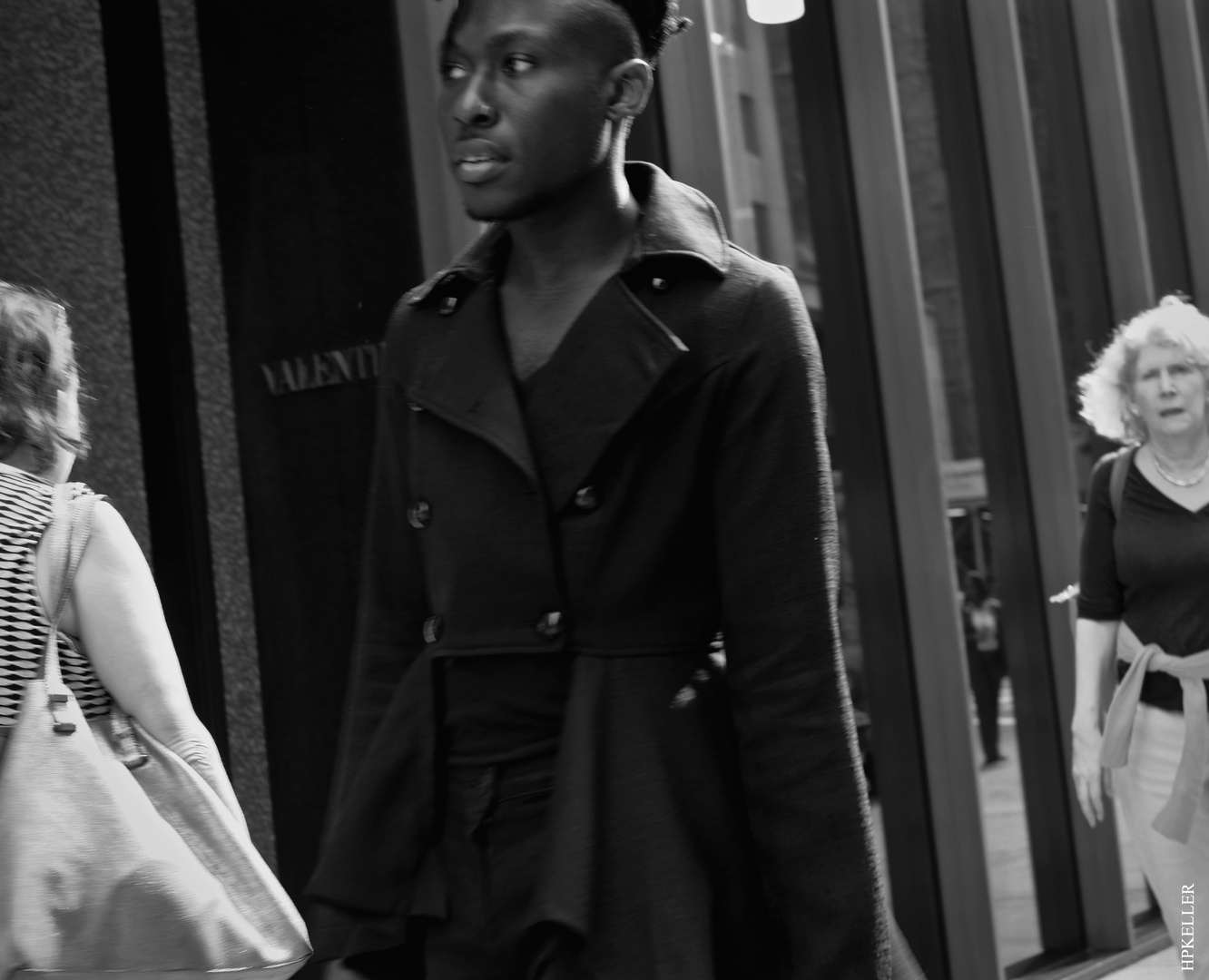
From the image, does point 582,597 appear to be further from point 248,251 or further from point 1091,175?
point 1091,175

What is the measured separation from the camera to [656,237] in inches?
72.2

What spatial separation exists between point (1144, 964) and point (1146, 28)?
16.8 feet

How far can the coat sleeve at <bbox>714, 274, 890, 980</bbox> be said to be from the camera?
1.68 m

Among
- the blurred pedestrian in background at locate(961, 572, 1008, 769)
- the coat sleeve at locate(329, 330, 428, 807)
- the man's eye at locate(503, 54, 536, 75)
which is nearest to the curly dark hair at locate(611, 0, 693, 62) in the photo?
the man's eye at locate(503, 54, 536, 75)

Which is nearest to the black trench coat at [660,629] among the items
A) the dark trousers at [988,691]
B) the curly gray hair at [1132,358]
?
the curly gray hair at [1132,358]

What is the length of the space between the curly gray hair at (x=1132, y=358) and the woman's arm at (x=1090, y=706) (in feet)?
2.17

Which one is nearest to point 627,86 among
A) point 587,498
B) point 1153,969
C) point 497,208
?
point 497,208

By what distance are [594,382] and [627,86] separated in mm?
299

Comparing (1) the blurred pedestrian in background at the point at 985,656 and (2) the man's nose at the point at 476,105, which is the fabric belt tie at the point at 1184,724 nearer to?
(1) the blurred pedestrian in background at the point at 985,656

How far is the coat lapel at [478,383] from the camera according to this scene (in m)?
1.77

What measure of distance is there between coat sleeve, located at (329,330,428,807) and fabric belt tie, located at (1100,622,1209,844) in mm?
3660

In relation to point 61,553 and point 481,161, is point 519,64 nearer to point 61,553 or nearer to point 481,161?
point 481,161

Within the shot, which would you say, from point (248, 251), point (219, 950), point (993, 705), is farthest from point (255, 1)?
point (993, 705)

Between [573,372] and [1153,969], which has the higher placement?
[573,372]
